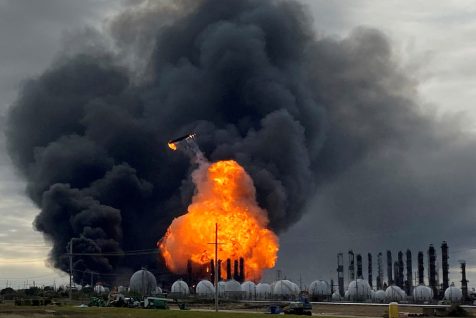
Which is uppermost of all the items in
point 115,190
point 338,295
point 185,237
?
point 115,190

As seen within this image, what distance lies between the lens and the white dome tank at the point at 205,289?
173 meters

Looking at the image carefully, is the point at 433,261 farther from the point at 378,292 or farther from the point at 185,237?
the point at 185,237

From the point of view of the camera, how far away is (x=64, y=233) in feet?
643

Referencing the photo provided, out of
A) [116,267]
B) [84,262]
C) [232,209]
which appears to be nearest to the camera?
[232,209]

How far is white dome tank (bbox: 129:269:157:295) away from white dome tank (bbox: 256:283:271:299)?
24.8 meters

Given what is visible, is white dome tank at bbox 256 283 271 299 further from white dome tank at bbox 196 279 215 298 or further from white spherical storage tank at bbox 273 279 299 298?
white dome tank at bbox 196 279 215 298

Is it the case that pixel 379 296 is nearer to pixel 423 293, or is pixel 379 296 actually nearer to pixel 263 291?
pixel 423 293

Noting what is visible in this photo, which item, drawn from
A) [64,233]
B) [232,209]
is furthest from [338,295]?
[64,233]

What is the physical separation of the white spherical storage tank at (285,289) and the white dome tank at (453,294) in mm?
35868

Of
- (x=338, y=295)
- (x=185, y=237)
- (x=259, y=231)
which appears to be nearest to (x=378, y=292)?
(x=338, y=295)

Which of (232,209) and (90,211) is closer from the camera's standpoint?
(232,209)

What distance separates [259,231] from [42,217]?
60.3 metres

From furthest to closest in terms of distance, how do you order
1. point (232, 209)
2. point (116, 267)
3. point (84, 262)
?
point (116, 267) → point (84, 262) → point (232, 209)

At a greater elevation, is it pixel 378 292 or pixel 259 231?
pixel 259 231
